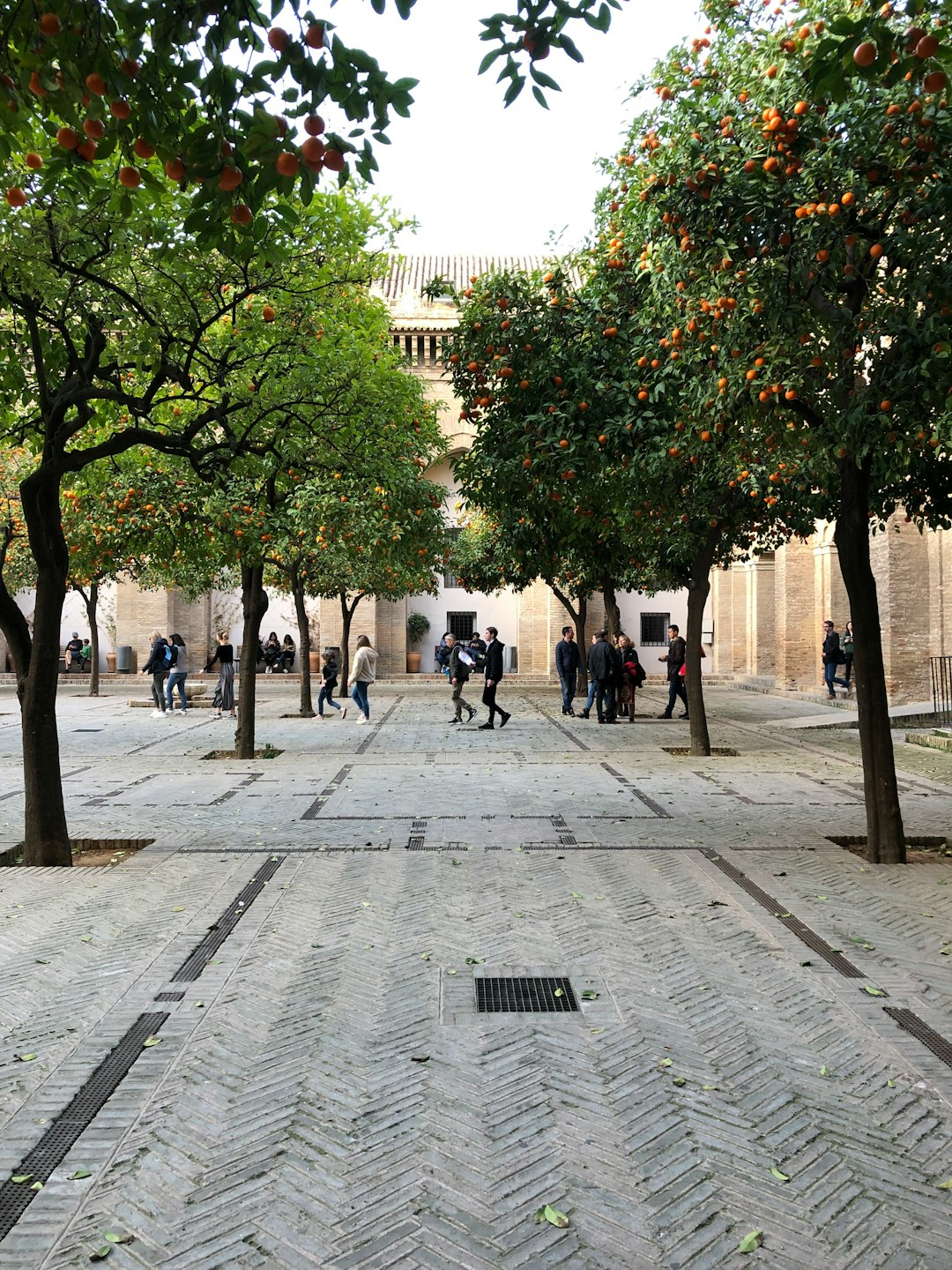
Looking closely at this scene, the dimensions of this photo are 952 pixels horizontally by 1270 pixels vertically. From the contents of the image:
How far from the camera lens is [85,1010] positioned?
4.64 metres

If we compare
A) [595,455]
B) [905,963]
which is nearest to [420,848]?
[595,455]

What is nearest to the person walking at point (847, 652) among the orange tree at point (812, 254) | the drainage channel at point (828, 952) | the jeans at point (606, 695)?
the jeans at point (606, 695)

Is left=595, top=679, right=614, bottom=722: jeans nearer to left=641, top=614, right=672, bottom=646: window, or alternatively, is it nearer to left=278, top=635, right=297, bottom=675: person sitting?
left=278, top=635, right=297, bottom=675: person sitting

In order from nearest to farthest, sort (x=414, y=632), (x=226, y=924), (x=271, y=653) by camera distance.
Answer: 1. (x=226, y=924)
2. (x=271, y=653)
3. (x=414, y=632)

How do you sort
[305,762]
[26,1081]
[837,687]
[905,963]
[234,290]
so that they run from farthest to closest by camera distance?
[837,687] < [305,762] < [234,290] < [905,963] < [26,1081]

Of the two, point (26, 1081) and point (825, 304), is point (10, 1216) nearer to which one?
point (26, 1081)

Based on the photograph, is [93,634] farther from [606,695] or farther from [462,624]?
[462,624]

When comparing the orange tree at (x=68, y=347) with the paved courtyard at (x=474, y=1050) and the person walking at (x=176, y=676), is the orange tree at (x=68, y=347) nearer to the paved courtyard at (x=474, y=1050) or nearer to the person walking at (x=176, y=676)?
the paved courtyard at (x=474, y=1050)

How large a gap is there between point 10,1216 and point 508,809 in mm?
7069

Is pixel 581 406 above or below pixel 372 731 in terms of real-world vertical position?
above

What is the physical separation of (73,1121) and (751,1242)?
89.0 inches

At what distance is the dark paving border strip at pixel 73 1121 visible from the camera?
3145mm

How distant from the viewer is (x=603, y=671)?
788 inches

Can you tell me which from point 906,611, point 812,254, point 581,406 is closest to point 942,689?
point 906,611
